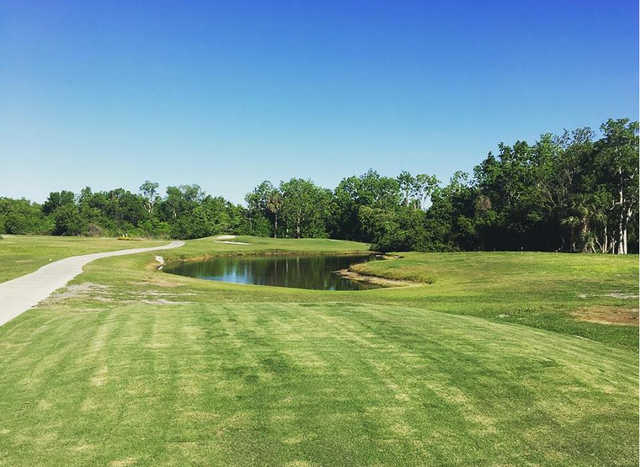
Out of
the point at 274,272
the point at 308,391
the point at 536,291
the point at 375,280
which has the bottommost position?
the point at 274,272

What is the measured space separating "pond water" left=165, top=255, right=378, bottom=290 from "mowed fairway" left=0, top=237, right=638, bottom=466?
24.6 meters

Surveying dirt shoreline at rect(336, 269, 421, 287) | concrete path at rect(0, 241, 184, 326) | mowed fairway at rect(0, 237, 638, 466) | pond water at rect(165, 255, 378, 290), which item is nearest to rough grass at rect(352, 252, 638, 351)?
dirt shoreline at rect(336, 269, 421, 287)

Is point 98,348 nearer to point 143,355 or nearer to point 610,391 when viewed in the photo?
point 143,355

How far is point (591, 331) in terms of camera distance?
13477mm

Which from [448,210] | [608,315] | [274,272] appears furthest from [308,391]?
[448,210]

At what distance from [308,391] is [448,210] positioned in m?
67.7

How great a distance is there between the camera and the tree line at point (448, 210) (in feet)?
182

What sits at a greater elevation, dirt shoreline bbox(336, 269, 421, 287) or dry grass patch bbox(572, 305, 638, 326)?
dry grass patch bbox(572, 305, 638, 326)

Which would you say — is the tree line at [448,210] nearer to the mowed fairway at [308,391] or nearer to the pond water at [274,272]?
Result: the pond water at [274,272]

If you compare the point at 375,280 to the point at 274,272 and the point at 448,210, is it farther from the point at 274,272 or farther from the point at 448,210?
the point at 448,210

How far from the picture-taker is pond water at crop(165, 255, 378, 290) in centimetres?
3784

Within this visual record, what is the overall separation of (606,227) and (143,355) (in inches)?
2491

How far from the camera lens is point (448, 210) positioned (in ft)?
234

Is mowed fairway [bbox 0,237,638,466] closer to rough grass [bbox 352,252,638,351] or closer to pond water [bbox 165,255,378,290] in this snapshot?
rough grass [bbox 352,252,638,351]
